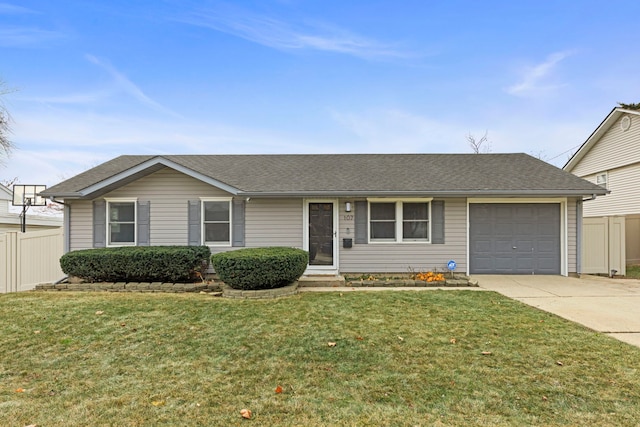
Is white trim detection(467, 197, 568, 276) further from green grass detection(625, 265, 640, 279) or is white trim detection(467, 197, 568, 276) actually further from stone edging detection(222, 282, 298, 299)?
stone edging detection(222, 282, 298, 299)

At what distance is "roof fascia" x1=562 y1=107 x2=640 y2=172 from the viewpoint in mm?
13653

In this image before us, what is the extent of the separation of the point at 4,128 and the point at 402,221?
761 inches

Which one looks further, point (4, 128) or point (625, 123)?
point (4, 128)

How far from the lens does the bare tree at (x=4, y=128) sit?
1466 cm

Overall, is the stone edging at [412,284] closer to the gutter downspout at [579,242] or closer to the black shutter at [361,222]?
the black shutter at [361,222]

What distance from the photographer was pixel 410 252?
8.98 metres

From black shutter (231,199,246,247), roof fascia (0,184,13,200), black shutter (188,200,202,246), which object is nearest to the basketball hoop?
roof fascia (0,184,13,200)

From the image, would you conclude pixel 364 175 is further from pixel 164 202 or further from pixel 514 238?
pixel 164 202

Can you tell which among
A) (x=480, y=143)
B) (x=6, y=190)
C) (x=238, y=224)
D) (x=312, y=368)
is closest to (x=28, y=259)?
(x=238, y=224)

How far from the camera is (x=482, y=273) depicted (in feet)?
29.9

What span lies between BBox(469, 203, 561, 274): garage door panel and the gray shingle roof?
2.53 feet

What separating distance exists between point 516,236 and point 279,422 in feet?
29.1

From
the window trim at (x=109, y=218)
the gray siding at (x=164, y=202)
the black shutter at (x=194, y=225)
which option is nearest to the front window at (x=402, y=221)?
the gray siding at (x=164, y=202)

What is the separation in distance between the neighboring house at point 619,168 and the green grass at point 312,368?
38.2ft
